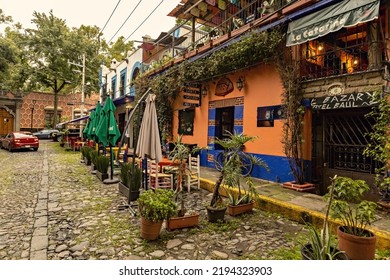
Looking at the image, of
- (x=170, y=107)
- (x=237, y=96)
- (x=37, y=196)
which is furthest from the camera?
(x=170, y=107)

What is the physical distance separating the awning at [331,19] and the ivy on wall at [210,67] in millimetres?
569

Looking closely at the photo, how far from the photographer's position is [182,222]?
424 cm

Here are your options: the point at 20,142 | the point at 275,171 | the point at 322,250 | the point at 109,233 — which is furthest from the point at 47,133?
the point at 322,250

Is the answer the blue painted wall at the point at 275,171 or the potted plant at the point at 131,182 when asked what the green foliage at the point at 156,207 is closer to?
the potted plant at the point at 131,182

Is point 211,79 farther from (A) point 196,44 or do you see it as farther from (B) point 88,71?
(B) point 88,71

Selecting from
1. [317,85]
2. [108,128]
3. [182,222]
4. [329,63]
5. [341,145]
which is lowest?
[182,222]

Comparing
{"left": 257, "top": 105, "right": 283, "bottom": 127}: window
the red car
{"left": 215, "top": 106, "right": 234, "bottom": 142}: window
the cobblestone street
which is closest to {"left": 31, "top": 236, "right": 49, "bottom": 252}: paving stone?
the cobblestone street

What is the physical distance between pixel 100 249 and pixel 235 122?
630cm

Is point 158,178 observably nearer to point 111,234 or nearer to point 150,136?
point 150,136

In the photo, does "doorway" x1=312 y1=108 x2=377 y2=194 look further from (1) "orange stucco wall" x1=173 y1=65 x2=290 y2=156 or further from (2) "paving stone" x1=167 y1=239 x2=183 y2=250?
(2) "paving stone" x1=167 y1=239 x2=183 y2=250

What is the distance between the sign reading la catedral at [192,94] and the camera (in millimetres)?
10117

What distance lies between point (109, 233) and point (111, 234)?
6 cm

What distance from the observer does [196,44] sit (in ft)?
36.0
